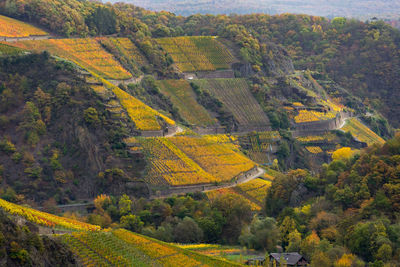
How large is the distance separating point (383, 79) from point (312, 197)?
74.2m

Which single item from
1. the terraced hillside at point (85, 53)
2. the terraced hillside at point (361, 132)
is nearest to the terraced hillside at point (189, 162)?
the terraced hillside at point (85, 53)

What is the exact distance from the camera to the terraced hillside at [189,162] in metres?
83.8

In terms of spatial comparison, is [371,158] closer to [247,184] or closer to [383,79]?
[247,184]

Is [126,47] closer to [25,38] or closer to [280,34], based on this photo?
[25,38]

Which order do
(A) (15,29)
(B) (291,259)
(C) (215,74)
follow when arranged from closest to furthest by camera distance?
(B) (291,259) → (A) (15,29) → (C) (215,74)

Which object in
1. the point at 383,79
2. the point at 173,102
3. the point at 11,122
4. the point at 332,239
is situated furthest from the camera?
the point at 383,79

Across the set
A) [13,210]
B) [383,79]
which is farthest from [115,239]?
[383,79]

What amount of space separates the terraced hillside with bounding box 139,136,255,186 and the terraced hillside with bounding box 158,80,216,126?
11.1 meters

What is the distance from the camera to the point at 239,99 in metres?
115

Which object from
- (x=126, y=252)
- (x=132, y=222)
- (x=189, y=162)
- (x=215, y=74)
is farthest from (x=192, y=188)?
(x=215, y=74)

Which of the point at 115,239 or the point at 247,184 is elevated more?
the point at 115,239

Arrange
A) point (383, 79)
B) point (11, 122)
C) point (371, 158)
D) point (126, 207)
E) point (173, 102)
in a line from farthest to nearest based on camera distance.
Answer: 1. point (383, 79)
2. point (173, 102)
3. point (11, 122)
4. point (126, 207)
5. point (371, 158)

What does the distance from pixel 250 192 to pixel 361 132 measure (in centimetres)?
4082

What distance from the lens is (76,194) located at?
80.4 metres
